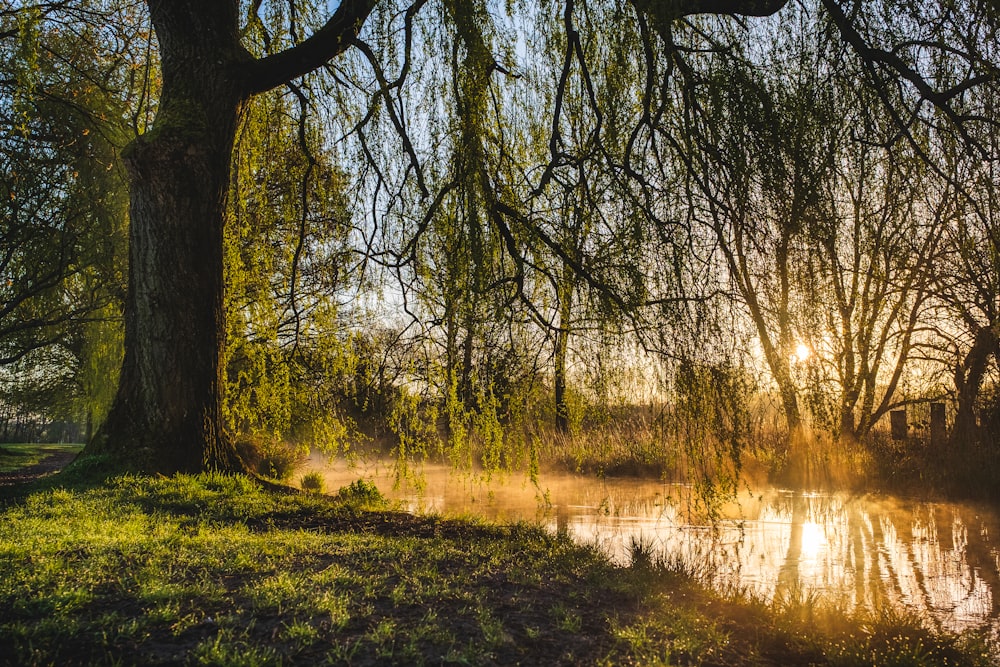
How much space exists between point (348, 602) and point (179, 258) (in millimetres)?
3785

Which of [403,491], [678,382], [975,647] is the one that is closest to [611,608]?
[678,382]

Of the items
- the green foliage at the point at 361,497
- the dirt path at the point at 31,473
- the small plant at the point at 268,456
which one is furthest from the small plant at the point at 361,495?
the dirt path at the point at 31,473

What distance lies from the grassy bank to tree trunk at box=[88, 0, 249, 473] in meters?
0.86

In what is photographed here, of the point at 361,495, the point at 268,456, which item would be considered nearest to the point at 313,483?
the point at 268,456

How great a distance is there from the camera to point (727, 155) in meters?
3.14

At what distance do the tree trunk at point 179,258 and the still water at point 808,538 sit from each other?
1.52 m

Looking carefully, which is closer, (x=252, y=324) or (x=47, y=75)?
(x=252, y=324)

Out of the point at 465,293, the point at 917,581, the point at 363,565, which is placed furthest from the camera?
the point at 917,581

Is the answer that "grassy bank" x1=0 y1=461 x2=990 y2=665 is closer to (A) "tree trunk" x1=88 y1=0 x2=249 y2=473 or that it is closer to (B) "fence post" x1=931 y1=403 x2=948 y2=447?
(A) "tree trunk" x1=88 y1=0 x2=249 y2=473

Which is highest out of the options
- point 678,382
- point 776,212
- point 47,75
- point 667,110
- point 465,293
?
point 47,75

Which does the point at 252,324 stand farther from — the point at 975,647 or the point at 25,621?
the point at 975,647

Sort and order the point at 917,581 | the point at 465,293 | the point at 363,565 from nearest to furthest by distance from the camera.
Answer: the point at 363,565
the point at 465,293
the point at 917,581

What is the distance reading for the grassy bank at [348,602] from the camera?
2.27 metres

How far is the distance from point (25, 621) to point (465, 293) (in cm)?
229
